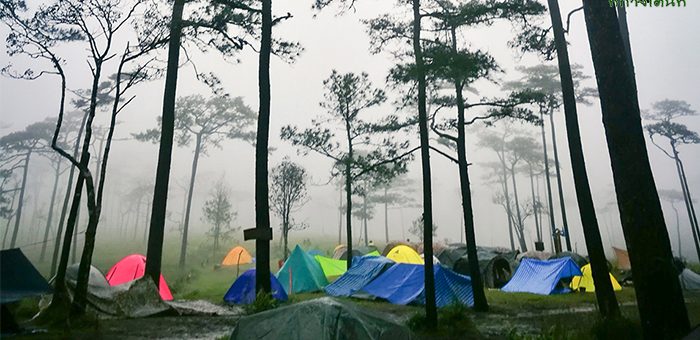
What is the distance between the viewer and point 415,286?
11.5m

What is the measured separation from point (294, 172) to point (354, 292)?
28.2 feet

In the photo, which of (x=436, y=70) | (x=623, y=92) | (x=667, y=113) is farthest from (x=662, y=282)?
(x=667, y=113)

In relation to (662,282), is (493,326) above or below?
below

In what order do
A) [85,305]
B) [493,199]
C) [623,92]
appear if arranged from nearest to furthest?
[623,92]
[85,305]
[493,199]

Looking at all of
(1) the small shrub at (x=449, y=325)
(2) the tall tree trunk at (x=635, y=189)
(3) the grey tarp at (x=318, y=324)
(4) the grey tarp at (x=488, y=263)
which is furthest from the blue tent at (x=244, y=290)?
(4) the grey tarp at (x=488, y=263)

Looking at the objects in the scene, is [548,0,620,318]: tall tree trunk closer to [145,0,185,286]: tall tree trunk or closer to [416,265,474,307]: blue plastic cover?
[416,265,474,307]: blue plastic cover

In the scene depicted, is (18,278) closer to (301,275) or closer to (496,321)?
(496,321)

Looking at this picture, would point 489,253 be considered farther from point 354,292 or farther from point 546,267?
point 354,292

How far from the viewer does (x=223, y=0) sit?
359 inches

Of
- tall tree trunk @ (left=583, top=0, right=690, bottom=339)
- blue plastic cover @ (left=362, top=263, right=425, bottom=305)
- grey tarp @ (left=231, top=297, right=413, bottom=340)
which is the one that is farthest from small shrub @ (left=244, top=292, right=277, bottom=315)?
tall tree trunk @ (left=583, top=0, right=690, bottom=339)

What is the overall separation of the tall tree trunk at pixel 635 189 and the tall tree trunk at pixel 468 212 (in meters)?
5.65

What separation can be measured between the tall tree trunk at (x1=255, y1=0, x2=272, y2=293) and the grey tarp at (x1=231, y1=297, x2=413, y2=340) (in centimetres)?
415

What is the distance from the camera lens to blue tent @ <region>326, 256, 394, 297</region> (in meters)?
13.0

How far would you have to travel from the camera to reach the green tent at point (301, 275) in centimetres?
1466
